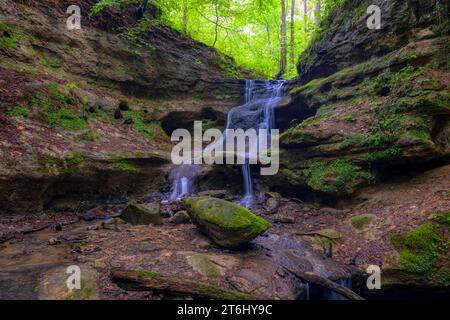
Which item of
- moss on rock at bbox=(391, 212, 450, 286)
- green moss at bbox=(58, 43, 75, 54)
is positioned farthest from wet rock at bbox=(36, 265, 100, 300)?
green moss at bbox=(58, 43, 75, 54)

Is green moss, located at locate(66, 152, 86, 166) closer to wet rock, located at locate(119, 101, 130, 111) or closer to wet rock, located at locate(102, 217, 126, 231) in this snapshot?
wet rock, located at locate(102, 217, 126, 231)

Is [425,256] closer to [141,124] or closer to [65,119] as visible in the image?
[65,119]

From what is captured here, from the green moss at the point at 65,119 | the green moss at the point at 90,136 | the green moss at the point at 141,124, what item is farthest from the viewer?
the green moss at the point at 141,124

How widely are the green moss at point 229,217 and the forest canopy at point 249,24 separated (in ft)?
32.3

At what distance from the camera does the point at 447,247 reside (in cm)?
444

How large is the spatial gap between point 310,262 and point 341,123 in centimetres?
468

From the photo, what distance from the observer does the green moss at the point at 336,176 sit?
23.0 feet

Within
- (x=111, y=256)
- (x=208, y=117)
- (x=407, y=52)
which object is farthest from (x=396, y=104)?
(x=208, y=117)

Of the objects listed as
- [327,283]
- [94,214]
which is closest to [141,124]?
[94,214]

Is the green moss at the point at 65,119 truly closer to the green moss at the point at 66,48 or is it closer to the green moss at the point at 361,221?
the green moss at the point at 66,48

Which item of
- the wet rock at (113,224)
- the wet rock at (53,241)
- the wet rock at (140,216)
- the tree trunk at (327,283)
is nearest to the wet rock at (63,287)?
the wet rock at (53,241)

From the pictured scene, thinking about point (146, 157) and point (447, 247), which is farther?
point (146, 157)

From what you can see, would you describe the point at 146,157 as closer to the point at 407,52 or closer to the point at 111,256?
the point at 111,256

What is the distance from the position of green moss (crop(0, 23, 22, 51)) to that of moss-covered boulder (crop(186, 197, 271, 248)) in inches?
353
